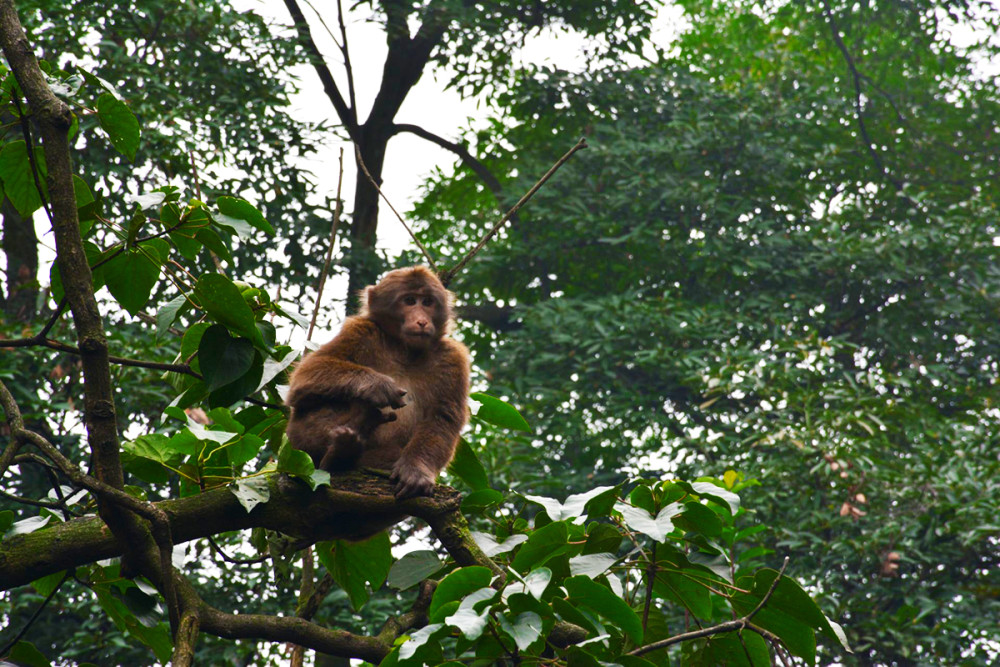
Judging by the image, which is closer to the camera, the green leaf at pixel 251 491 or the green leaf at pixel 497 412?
the green leaf at pixel 251 491

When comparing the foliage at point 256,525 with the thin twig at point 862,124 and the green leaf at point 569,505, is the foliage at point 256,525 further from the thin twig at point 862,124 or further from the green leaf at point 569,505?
the thin twig at point 862,124

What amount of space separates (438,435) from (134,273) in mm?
1584

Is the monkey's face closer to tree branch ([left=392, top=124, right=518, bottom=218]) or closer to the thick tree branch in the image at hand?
the thick tree branch

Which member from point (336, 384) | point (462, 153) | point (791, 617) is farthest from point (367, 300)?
point (462, 153)

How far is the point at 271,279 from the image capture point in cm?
956

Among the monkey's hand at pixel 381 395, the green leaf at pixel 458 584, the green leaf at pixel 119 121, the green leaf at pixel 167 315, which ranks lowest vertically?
the green leaf at pixel 458 584

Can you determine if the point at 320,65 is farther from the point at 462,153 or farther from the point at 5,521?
the point at 5,521

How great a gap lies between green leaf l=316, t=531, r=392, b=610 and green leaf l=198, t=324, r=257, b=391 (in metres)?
0.96

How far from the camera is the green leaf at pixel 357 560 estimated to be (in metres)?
3.23

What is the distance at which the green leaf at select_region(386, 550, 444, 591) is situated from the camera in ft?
8.80

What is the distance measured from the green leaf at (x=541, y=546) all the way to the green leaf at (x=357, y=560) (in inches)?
36.1

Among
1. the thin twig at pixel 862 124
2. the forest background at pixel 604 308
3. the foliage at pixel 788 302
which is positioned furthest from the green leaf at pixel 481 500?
the thin twig at pixel 862 124

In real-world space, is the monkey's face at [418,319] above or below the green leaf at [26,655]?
above

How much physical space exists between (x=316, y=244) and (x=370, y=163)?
317 centimetres
